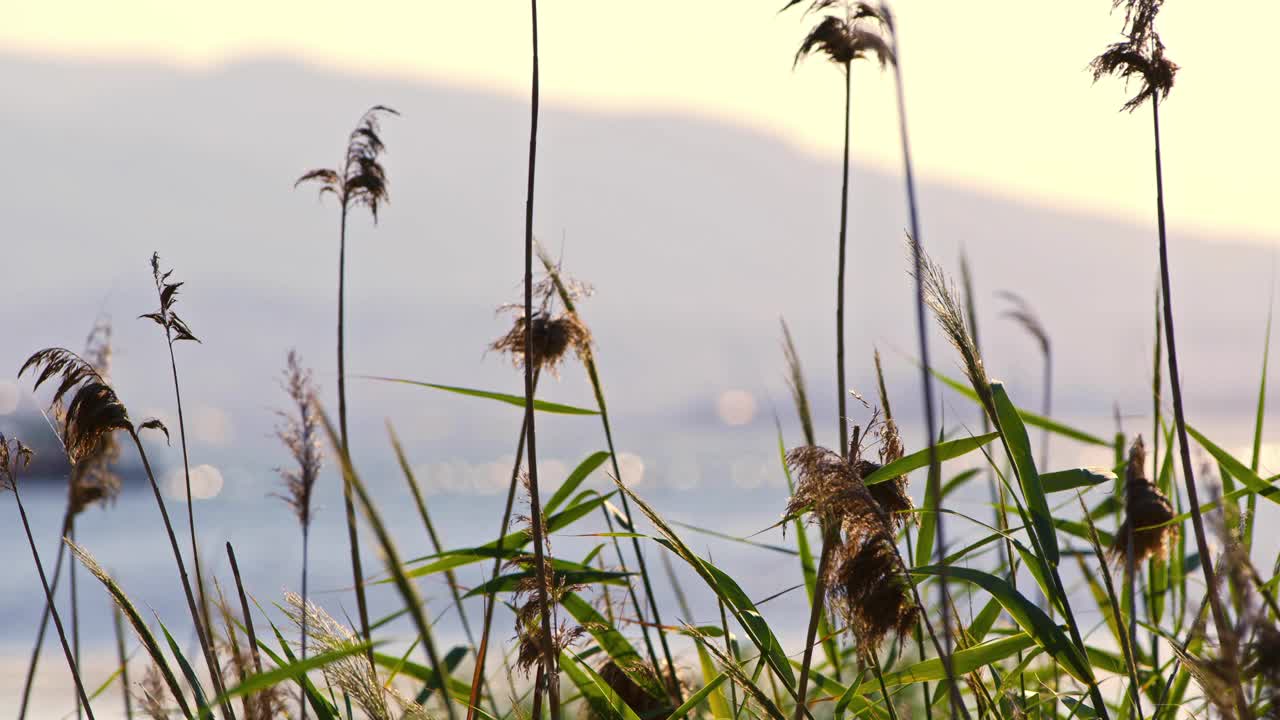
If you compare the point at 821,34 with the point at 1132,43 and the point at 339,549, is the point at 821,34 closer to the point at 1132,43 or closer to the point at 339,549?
the point at 1132,43

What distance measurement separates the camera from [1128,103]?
141 cm

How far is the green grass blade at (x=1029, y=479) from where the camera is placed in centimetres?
129

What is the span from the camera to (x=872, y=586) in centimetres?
116

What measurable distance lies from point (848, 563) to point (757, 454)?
42677 millimetres

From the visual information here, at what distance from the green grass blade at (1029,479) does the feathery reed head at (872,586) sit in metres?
0.21

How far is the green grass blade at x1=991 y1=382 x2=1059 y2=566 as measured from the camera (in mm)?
1287

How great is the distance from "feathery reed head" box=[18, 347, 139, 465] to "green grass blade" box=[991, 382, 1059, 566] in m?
1.09

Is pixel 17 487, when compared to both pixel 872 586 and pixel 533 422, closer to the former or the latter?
pixel 533 422

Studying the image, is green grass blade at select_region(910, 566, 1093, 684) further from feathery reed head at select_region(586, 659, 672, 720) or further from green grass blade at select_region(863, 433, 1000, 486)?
feathery reed head at select_region(586, 659, 672, 720)

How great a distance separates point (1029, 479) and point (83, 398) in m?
1.18

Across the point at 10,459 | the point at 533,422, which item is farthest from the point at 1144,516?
the point at 10,459

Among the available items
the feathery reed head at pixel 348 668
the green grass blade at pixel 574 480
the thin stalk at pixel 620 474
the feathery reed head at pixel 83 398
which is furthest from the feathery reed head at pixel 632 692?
the feathery reed head at pixel 83 398

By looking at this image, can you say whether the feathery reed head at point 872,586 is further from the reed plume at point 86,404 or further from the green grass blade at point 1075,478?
the reed plume at point 86,404

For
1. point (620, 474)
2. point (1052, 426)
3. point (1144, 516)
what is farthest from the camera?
point (1052, 426)
